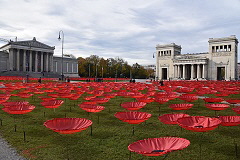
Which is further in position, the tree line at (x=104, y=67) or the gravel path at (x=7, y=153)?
the tree line at (x=104, y=67)

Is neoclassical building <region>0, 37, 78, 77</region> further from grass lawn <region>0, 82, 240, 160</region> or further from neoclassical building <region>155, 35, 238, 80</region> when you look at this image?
grass lawn <region>0, 82, 240, 160</region>

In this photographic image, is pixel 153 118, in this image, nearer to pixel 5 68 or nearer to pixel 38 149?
pixel 38 149

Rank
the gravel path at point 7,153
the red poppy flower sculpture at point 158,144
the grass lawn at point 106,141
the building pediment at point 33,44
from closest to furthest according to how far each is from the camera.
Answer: the red poppy flower sculpture at point 158,144
the gravel path at point 7,153
the grass lawn at point 106,141
the building pediment at point 33,44

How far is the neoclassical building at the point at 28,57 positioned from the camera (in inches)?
3091

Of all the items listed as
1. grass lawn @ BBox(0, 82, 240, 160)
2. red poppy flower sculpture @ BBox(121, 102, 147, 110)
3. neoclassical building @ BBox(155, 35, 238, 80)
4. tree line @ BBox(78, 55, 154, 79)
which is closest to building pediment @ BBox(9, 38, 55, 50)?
tree line @ BBox(78, 55, 154, 79)

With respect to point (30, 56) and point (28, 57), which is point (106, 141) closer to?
point (30, 56)

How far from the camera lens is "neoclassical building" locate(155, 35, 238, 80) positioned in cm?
8038

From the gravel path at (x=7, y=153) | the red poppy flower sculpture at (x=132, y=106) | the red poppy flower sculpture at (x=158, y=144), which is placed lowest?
the gravel path at (x=7, y=153)

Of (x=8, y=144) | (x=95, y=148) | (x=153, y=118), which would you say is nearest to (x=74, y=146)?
(x=95, y=148)

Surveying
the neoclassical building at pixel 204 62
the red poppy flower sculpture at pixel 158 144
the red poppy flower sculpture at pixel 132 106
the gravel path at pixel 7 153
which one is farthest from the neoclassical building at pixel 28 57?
the red poppy flower sculpture at pixel 158 144

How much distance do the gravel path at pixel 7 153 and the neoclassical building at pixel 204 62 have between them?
78.9m

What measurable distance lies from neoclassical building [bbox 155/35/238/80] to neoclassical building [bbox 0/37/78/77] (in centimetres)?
4553

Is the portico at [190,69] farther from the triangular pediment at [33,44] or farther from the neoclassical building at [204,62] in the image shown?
the triangular pediment at [33,44]

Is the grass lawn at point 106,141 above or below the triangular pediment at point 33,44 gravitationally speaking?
below
